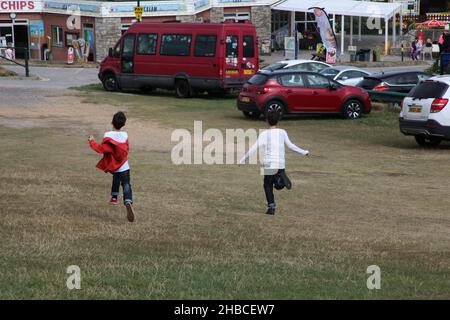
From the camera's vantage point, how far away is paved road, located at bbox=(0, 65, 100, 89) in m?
34.3

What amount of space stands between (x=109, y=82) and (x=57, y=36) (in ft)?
71.4

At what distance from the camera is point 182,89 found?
31500mm

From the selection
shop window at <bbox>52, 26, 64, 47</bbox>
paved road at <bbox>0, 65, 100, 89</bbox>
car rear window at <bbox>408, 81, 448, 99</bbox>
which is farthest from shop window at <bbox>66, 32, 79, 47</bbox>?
car rear window at <bbox>408, 81, 448, 99</bbox>

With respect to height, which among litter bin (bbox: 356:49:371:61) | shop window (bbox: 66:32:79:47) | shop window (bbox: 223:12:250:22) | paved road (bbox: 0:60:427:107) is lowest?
paved road (bbox: 0:60:427:107)

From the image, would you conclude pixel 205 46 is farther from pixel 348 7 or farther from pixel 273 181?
pixel 348 7

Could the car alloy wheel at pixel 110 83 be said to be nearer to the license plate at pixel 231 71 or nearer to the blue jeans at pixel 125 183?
the license plate at pixel 231 71

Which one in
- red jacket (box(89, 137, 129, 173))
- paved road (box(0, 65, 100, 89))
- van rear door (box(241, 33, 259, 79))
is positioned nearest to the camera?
red jacket (box(89, 137, 129, 173))

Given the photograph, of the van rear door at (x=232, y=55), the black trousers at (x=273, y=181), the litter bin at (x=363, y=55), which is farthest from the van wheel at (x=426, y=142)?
the litter bin at (x=363, y=55)

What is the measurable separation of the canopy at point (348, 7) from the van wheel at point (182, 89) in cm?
2653

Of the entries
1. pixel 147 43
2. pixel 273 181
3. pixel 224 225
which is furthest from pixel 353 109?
pixel 224 225

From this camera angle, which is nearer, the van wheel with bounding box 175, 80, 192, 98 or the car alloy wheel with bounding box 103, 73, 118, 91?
the van wheel with bounding box 175, 80, 192, 98

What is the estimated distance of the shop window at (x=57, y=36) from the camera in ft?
175

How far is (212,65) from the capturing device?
99.5 ft

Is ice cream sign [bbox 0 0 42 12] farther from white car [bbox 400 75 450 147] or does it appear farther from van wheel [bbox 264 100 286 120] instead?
white car [bbox 400 75 450 147]
